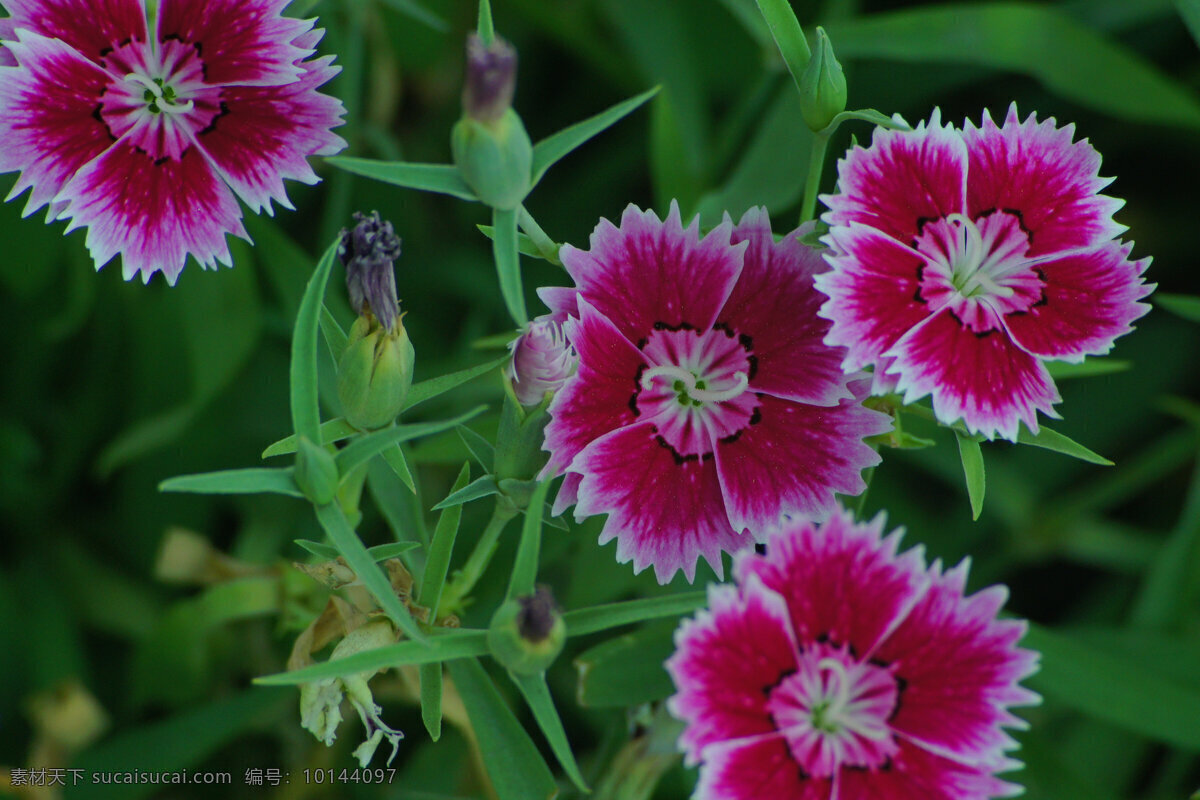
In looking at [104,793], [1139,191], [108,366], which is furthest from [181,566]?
[1139,191]

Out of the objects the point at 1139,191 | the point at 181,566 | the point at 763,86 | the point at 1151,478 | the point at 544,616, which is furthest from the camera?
the point at 1139,191

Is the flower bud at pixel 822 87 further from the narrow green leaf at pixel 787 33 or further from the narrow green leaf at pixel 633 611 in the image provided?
the narrow green leaf at pixel 633 611

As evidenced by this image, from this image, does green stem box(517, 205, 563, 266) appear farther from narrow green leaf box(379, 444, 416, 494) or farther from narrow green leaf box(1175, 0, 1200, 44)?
narrow green leaf box(1175, 0, 1200, 44)

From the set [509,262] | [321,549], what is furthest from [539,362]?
[321,549]

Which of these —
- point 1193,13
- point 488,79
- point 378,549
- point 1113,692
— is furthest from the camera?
point 1113,692

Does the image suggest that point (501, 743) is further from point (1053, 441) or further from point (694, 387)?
point (1053, 441)

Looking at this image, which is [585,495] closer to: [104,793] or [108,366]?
[104,793]

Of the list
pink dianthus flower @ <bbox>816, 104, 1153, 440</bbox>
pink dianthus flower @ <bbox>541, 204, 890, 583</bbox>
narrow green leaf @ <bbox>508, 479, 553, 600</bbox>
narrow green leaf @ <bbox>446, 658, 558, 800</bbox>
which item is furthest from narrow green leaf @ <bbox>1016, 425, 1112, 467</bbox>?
narrow green leaf @ <bbox>446, 658, 558, 800</bbox>
